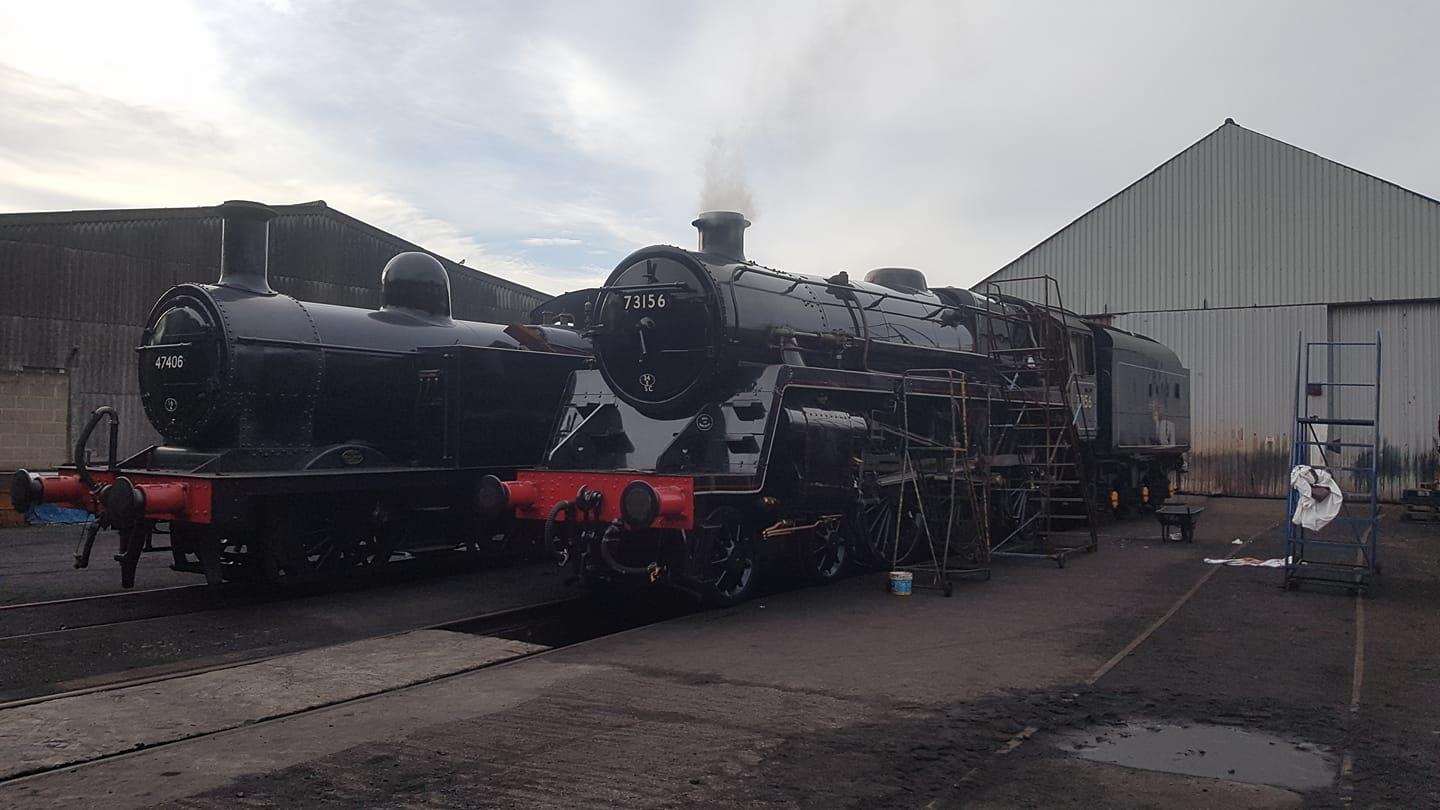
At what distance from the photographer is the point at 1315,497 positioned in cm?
966

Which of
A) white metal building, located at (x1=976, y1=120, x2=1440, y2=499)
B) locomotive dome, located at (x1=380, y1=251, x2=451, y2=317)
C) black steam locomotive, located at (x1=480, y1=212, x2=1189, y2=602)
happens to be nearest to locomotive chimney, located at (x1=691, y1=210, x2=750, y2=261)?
black steam locomotive, located at (x1=480, y1=212, x2=1189, y2=602)

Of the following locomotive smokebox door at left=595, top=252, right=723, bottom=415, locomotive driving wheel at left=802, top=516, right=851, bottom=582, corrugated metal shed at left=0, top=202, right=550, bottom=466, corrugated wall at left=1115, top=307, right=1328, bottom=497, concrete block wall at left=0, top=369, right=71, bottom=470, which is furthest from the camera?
corrugated wall at left=1115, top=307, right=1328, bottom=497

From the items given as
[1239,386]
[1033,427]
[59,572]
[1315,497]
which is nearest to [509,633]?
[59,572]

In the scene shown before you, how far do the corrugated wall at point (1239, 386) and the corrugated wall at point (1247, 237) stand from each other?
0.39m

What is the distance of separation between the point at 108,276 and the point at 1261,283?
78.3ft

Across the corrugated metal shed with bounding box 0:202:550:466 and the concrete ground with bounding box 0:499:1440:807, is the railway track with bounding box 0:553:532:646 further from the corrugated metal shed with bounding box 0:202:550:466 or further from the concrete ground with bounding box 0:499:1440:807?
the corrugated metal shed with bounding box 0:202:550:466

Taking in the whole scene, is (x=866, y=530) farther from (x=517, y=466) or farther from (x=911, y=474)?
(x=517, y=466)

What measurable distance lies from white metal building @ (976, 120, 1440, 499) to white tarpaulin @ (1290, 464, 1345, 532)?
50.8 feet

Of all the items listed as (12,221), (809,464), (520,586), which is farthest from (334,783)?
(12,221)

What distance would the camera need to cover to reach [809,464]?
892 cm

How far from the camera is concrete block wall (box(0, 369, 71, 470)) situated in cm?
1702

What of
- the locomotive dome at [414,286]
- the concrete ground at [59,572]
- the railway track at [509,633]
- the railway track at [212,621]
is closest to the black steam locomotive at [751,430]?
the railway track at [509,633]

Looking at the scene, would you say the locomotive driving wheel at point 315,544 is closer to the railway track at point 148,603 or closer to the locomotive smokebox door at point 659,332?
the railway track at point 148,603

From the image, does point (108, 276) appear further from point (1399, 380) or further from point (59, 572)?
point (1399, 380)
